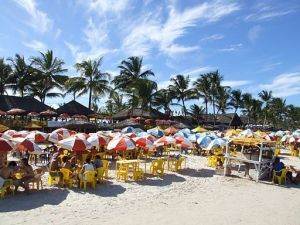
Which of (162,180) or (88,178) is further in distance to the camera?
(162,180)

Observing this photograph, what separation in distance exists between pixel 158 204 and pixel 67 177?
3336 mm

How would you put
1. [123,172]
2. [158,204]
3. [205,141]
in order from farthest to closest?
[205,141], [123,172], [158,204]

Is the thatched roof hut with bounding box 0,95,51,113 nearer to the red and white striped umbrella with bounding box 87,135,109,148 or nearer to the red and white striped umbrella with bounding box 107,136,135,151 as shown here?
the red and white striped umbrella with bounding box 87,135,109,148

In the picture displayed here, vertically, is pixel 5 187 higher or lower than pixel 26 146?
lower

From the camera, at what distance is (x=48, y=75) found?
4581 centimetres

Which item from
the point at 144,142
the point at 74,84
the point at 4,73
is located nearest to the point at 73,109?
the point at 74,84

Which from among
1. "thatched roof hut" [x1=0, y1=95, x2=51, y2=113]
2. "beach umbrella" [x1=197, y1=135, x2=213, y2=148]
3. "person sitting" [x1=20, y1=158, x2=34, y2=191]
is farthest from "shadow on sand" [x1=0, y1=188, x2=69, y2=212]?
"thatched roof hut" [x1=0, y1=95, x2=51, y2=113]

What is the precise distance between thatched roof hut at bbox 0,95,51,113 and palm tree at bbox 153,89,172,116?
16.6 meters

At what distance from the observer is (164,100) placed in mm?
53688

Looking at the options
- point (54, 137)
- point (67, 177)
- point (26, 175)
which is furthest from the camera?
point (54, 137)

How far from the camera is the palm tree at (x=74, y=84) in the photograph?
44.9 meters

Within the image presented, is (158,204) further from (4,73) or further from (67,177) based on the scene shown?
(4,73)

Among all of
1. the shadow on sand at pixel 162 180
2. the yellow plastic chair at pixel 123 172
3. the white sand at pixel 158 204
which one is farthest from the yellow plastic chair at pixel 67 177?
the shadow on sand at pixel 162 180

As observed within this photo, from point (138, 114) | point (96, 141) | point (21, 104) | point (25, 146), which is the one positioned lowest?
point (25, 146)
